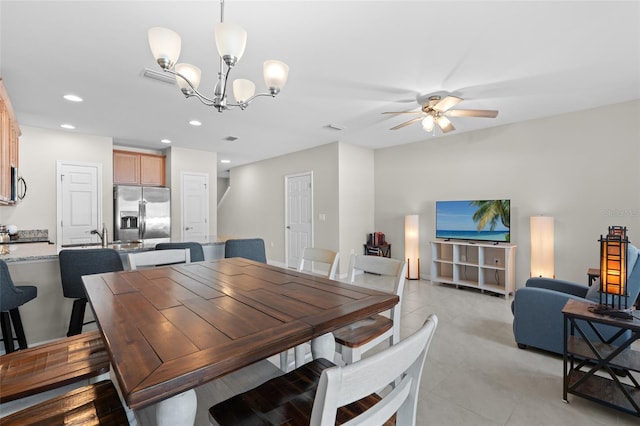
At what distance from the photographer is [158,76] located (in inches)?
107

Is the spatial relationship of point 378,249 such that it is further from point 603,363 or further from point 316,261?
point 603,363

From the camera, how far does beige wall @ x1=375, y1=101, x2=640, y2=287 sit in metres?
3.50

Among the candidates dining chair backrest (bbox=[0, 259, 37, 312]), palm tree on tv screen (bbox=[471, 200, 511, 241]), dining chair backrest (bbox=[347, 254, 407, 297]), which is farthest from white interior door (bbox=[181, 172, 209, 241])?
palm tree on tv screen (bbox=[471, 200, 511, 241])

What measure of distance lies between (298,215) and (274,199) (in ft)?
3.12

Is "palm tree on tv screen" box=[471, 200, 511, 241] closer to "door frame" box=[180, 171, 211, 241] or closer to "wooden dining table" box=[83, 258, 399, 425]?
"wooden dining table" box=[83, 258, 399, 425]

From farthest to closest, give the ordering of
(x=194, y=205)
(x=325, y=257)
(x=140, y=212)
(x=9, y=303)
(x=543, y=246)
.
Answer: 1. (x=194, y=205)
2. (x=140, y=212)
3. (x=543, y=246)
4. (x=325, y=257)
5. (x=9, y=303)

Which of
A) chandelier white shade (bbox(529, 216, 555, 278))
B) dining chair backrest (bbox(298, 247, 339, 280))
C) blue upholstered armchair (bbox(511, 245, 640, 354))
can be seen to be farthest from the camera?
chandelier white shade (bbox(529, 216, 555, 278))

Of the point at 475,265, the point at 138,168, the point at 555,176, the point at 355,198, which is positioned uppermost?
the point at 138,168

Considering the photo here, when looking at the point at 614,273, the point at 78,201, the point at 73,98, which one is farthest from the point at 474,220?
the point at 78,201

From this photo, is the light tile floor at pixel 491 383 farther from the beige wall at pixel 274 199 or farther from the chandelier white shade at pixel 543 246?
the beige wall at pixel 274 199

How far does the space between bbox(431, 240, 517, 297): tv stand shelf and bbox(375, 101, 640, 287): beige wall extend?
218 mm

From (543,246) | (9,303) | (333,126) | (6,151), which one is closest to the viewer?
(9,303)

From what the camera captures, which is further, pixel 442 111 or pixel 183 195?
pixel 183 195

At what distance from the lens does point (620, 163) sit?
138 inches
